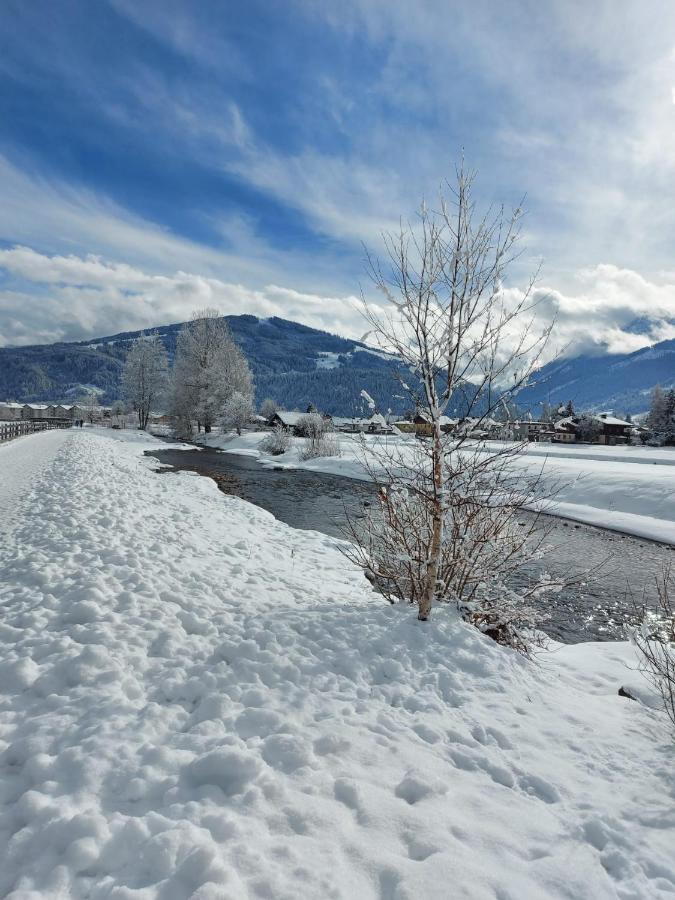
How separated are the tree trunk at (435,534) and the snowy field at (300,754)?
9.1 inches

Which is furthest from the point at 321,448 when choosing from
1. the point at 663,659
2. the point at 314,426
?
the point at 663,659

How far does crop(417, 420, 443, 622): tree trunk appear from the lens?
5.65 m

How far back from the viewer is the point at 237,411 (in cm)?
4603

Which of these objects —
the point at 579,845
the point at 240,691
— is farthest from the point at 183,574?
the point at 579,845

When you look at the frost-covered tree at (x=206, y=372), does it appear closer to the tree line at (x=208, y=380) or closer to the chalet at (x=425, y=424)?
the tree line at (x=208, y=380)

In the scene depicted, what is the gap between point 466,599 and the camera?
6.18m

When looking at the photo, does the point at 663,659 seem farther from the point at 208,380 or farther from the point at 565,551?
the point at 208,380

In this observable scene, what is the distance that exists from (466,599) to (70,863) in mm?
4944

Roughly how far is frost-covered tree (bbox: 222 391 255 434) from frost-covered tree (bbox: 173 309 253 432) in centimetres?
133

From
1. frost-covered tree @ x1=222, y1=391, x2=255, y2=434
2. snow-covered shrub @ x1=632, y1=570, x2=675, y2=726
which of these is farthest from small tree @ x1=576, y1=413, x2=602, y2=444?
snow-covered shrub @ x1=632, y1=570, x2=675, y2=726

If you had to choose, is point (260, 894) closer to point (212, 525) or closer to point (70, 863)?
point (70, 863)

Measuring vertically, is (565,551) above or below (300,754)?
below

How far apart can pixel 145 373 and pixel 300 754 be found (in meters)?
67.0

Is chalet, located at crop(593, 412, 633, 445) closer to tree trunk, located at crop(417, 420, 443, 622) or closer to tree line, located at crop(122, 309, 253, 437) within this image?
tree line, located at crop(122, 309, 253, 437)
